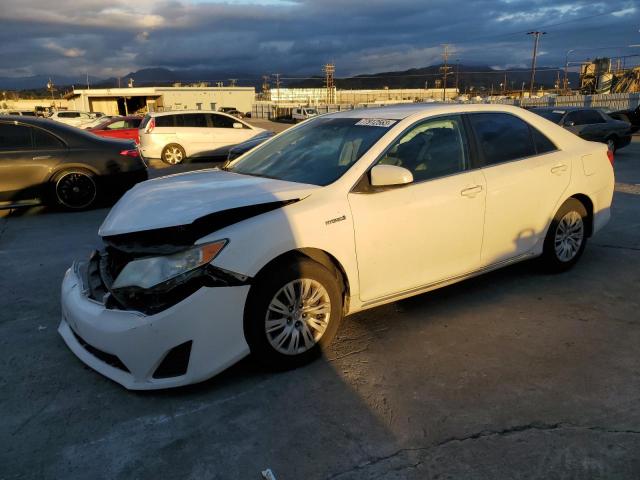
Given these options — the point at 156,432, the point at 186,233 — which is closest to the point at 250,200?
the point at 186,233

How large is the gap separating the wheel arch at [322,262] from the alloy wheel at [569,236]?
2.38 metres

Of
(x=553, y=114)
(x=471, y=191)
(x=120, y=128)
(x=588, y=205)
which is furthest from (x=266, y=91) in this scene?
(x=471, y=191)

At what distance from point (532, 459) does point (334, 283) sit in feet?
4.80

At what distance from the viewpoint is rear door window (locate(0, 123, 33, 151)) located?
776 centimetres

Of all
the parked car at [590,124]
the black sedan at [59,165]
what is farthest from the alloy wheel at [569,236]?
the parked car at [590,124]

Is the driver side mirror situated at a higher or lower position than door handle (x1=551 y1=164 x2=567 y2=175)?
higher

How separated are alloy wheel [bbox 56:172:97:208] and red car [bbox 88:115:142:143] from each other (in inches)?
365

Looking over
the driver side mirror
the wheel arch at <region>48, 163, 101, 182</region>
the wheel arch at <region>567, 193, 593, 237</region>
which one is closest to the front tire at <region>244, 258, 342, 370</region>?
the driver side mirror

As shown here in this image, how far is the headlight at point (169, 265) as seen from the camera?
285cm

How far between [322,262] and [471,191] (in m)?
1.43

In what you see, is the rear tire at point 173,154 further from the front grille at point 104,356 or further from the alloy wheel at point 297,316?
the alloy wheel at point 297,316

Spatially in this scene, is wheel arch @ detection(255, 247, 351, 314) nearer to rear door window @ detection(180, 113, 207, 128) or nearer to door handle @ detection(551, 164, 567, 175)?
door handle @ detection(551, 164, 567, 175)

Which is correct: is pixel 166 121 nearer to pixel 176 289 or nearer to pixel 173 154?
pixel 173 154

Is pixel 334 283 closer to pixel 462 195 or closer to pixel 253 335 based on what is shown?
pixel 253 335
